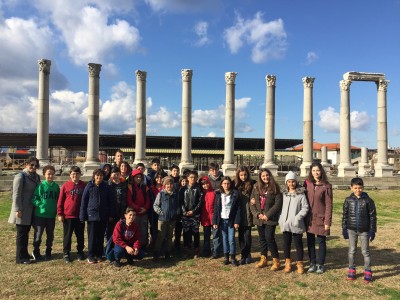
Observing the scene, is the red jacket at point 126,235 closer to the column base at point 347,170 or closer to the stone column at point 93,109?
the stone column at point 93,109

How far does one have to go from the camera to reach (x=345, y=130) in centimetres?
3266

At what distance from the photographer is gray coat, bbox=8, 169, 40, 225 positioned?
8.05 m

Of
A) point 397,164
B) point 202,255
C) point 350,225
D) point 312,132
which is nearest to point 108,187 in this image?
point 202,255

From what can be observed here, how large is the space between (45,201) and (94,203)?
4.07 feet

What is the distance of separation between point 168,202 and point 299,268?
3330 millimetres

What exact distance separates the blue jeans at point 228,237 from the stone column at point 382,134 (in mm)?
29885

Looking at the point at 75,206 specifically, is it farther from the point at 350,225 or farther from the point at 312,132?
the point at 312,132

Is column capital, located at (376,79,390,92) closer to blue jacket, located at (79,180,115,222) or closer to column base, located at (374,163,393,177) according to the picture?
column base, located at (374,163,393,177)

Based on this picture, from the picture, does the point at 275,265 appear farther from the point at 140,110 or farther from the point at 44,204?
the point at 140,110

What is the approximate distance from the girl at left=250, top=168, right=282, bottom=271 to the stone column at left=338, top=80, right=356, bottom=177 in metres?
27.2

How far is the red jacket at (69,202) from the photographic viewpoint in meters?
8.20

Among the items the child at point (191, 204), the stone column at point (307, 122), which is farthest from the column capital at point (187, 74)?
the child at point (191, 204)

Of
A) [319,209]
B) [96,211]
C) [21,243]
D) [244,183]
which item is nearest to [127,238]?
[96,211]

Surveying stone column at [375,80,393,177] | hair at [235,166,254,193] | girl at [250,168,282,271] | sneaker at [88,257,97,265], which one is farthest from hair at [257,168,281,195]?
stone column at [375,80,393,177]
